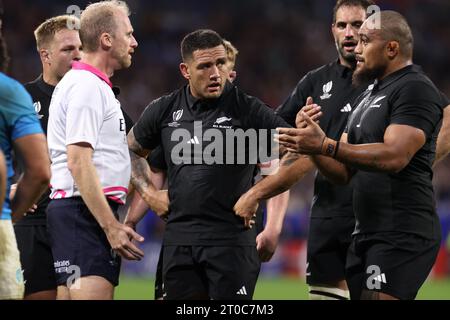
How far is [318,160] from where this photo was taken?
203 inches

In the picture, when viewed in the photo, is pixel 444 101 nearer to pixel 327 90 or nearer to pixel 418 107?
pixel 418 107

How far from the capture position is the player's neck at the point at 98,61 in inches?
210

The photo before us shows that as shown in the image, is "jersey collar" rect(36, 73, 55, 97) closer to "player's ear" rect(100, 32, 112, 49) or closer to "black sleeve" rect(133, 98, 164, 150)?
"black sleeve" rect(133, 98, 164, 150)

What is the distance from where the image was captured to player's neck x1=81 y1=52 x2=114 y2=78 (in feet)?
17.5

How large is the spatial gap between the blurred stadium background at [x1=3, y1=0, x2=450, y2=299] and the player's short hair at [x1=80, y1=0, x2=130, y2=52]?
1053cm

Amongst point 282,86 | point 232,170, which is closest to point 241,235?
point 232,170

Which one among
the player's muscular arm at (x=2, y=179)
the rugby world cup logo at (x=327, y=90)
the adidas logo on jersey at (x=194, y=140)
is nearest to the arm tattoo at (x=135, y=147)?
the adidas logo on jersey at (x=194, y=140)

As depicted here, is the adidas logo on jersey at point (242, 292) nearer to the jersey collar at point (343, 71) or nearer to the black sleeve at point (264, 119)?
the black sleeve at point (264, 119)

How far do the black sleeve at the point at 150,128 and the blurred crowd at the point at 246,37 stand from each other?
11.4 m

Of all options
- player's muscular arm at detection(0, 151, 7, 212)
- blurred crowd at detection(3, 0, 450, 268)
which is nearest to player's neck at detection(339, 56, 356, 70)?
player's muscular arm at detection(0, 151, 7, 212)

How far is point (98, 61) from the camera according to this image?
5.35 m
